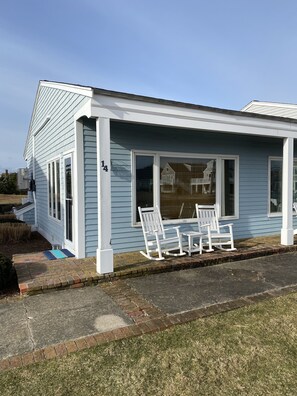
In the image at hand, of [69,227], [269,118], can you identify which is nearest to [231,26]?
[269,118]

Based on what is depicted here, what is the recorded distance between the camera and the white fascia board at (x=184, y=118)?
14.1 ft

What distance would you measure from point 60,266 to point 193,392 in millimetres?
3329

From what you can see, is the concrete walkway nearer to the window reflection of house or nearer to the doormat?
the doormat

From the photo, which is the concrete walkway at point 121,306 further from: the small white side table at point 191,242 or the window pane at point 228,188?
the window pane at point 228,188

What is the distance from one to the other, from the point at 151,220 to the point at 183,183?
129cm

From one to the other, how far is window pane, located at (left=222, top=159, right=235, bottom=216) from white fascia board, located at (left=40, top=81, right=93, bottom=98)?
3.68 m

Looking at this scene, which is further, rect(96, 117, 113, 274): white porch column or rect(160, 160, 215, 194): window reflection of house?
rect(160, 160, 215, 194): window reflection of house

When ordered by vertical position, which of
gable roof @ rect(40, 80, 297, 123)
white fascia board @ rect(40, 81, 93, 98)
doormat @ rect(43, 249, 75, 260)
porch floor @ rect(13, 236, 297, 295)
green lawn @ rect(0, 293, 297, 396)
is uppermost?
white fascia board @ rect(40, 81, 93, 98)

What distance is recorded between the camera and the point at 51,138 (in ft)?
24.7

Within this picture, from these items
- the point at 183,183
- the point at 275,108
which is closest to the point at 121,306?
the point at 183,183

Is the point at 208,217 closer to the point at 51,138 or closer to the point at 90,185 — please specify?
the point at 90,185

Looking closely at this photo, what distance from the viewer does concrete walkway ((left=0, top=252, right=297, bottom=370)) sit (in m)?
2.69

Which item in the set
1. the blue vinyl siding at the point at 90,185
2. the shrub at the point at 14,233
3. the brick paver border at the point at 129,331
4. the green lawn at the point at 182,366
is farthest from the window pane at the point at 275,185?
the shrub at the point at 14,233

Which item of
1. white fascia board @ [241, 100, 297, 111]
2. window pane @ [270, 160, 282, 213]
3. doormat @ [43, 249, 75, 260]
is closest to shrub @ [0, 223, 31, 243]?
doormat @ [43, 249, 75, 260]
